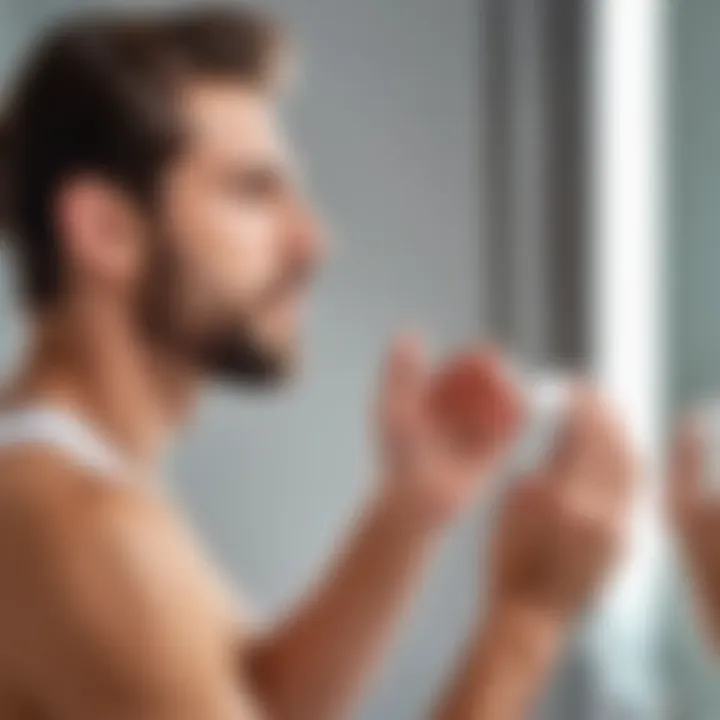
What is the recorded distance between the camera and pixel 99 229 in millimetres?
765

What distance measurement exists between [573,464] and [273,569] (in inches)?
7.5

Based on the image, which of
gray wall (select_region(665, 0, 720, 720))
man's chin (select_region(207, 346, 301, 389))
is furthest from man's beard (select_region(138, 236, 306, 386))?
gray wall (select_region(665, 0, 720, 720))

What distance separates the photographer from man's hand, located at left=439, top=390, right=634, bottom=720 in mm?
730

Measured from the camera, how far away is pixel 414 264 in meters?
0.76

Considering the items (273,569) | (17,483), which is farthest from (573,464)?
(17,483)

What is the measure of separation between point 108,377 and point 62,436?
0.16 ft

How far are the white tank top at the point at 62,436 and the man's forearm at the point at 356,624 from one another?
15cm

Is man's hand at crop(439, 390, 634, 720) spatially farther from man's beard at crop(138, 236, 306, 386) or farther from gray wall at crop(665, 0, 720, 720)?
man's beard at crop(138, 236, 306, 386)

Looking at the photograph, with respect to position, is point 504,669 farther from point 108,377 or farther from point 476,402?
point 108,377

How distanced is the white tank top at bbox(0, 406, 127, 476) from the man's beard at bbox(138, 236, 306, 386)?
69 mm

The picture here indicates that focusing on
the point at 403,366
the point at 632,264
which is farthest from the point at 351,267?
the point at 632,264

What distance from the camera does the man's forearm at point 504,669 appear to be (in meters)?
0.73

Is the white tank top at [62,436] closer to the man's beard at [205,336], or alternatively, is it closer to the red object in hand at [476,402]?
the man's beard at [205,336]

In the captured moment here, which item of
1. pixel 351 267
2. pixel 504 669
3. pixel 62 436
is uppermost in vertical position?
pixel 351 267
